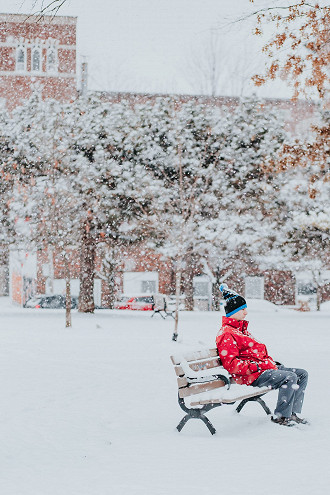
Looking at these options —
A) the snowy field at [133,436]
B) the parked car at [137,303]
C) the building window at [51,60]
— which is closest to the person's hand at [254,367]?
the snowy field at [133,436]

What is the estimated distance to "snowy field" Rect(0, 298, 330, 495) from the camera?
4.63 metres

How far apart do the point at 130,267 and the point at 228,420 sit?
36185 mm

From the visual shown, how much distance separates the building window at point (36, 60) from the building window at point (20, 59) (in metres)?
0.64

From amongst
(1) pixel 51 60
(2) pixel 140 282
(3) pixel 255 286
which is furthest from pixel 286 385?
(1) pixel 51 60

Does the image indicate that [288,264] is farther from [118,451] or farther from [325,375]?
[118,451]

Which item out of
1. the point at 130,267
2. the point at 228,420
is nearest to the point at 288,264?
the point at 130,267

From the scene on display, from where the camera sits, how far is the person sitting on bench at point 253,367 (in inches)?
251

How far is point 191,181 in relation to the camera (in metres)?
24.0

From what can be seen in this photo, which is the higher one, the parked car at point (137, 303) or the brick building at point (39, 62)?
the brick building at point (39, 62)

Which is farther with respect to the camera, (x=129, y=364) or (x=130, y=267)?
(x=130, y=267)

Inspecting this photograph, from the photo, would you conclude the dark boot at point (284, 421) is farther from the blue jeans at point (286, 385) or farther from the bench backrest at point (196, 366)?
the bench backrest at point (196, 366)

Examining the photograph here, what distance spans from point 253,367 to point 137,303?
2900 cm

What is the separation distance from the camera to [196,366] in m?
6.55

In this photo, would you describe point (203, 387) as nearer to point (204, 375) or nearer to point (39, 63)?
point (204, 375)
